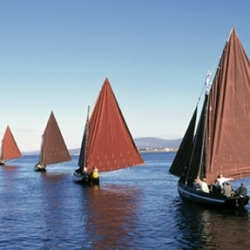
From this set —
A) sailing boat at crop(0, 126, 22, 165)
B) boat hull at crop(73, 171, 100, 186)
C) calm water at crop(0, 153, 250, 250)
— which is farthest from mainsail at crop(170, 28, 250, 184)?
sailing boat at crop(0, 126, 22, 165)

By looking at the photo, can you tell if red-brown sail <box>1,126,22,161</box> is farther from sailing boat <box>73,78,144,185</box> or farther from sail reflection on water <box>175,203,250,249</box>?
sail reflection on water <box>175,203,250,249</box>

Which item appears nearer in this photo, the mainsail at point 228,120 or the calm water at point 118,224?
the calm water at point 118,224

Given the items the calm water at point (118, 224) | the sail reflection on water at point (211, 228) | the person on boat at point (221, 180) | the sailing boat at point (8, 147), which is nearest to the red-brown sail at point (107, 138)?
the calm water at point (118, 224)

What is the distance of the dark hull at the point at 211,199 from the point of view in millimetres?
38250

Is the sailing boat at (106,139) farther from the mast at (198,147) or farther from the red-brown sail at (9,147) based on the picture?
the red-brown sail at (9,147)

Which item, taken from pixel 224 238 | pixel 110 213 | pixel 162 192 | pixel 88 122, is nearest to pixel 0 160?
pixel 88 122

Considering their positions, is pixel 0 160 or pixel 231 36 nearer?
pixel 231 36

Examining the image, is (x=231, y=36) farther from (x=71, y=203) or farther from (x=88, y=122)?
(x=88, y=122)

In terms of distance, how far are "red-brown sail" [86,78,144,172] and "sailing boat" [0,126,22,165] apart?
88481mm

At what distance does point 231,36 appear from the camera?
42.6 metres

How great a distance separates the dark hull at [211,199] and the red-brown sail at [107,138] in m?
22.6

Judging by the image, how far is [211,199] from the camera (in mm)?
40125

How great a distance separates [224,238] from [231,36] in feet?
67.9

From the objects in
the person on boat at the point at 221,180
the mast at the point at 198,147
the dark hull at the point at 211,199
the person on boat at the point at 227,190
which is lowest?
the dark hull at the point at 211,199
